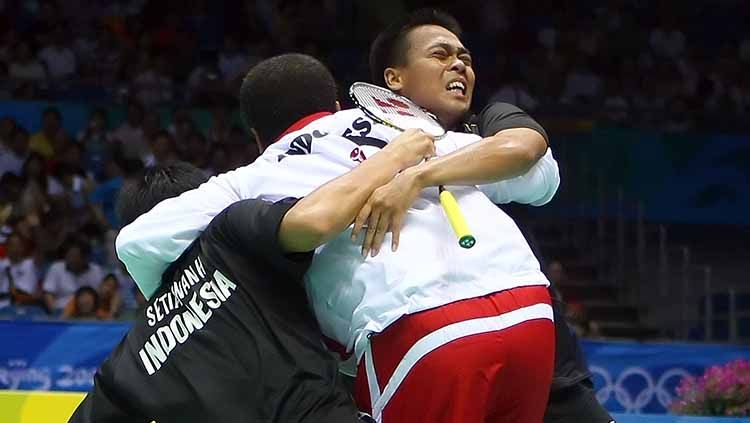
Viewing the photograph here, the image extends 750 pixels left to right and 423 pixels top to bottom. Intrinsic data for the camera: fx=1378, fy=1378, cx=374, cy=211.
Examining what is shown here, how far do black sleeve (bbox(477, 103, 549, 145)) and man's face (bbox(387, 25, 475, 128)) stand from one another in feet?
0.19

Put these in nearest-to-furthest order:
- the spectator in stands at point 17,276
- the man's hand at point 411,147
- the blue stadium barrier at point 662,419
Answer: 1. the man's hand at point 411,147
2. the blue stadium barrier at point 662,419
3. the spectator in stands at point 17,276

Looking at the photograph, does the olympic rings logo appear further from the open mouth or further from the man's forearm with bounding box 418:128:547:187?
the man's forearm with bounding box 418:128:547:187

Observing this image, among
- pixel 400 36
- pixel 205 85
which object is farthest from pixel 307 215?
pixel 205 85

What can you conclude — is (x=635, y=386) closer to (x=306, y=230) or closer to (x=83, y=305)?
(x=83, y=305)

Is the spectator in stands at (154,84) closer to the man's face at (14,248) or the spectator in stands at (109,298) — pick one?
the man's face at (14,248)

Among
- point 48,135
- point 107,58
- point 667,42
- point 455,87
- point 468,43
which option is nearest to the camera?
point 455,87

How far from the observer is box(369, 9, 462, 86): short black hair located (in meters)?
3.29

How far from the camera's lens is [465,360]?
2.68 metres

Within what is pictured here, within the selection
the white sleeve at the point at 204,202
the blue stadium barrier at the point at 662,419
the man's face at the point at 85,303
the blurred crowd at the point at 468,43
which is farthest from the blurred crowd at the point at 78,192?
the white sleeve at the point at 204,202

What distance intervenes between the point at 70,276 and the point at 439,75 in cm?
758

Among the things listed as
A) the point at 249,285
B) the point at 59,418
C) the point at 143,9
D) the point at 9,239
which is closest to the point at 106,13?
the point at 143,9

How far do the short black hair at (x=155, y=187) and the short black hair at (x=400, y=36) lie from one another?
1.72 feet

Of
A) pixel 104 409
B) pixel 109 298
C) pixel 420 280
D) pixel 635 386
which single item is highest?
pixel 420 280

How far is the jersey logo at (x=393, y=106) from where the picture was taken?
3.07 meters
